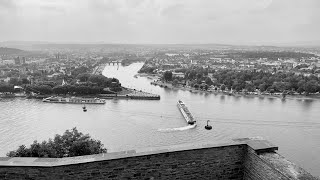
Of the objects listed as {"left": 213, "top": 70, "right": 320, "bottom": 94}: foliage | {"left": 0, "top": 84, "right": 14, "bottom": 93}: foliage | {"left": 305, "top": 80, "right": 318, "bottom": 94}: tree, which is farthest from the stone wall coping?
{"left": 305, "top": 80, "right": 318, "bottom": 94}: tree

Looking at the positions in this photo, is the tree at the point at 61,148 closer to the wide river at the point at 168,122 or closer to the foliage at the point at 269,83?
the wide river at the point at 168,122

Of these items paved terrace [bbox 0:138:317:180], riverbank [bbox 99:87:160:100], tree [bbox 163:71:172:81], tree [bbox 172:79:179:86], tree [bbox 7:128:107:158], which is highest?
paved terrace [bbox 0:138:317:180]

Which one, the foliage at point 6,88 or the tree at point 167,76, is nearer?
the foliage at point 6,88

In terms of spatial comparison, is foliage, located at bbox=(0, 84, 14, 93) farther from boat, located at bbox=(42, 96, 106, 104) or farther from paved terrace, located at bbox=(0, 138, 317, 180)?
paved terrace, located at bbox=(0, 138, 317, 180)

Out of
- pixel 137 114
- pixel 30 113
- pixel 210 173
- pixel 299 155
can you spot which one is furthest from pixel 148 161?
pixel 30 113

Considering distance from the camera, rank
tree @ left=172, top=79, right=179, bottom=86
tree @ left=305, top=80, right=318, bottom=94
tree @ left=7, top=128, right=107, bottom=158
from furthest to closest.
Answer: tree @ left=172, top=79, right=179, bottom=86, tree @ left=305, top=80, right=318, bottom=94, tree @ left=7, top=128, right=107, bottom=158

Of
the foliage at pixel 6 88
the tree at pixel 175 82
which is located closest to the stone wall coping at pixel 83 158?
the foliage at pixel 6 88

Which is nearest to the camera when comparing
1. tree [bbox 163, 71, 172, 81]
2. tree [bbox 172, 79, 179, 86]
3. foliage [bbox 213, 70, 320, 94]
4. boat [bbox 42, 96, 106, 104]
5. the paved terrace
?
the paved terrace
